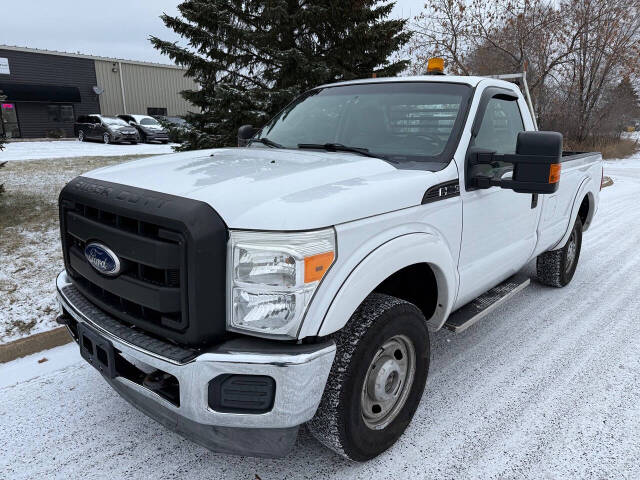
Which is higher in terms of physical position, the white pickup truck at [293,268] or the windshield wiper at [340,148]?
the windshield wiper at [340,148]

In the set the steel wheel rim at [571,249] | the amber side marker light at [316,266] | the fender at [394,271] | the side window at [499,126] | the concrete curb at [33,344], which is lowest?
the concrete curb at [33,344]

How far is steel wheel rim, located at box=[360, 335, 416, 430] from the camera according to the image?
2320 millimetres

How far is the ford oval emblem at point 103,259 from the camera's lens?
2131 mm

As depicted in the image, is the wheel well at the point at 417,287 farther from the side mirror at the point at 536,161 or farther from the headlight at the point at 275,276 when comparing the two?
the headlight at the point at 275,276

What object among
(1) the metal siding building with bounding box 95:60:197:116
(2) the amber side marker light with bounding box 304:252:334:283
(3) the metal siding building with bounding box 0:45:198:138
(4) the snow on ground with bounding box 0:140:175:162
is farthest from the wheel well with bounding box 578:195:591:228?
(1) the metal siding building with bounding box 95:60:197:116

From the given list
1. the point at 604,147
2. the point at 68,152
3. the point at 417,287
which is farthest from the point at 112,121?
the point at 604,147

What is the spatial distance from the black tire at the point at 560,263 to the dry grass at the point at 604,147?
17798 mm

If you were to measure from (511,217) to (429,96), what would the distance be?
103cm

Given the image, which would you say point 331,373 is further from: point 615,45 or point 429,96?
point 615,45

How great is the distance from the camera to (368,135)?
3.10m

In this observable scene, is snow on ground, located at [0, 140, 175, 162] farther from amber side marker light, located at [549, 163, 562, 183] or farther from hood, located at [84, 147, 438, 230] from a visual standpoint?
amber side marker light, located at [549, 163, 562, 183]

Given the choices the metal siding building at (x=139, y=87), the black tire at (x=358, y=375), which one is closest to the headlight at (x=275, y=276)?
the black tire at (x=358, y=375)

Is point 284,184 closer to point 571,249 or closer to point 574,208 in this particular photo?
point 574,208

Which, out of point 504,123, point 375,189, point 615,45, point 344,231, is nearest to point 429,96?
point 504,123
